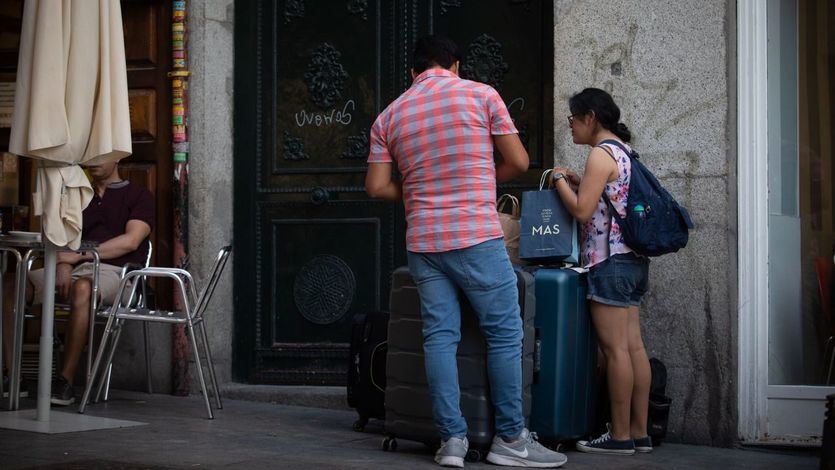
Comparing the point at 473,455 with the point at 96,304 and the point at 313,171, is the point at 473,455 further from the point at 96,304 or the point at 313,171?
the point at 313,171

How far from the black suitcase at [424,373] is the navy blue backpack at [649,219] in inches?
22.1

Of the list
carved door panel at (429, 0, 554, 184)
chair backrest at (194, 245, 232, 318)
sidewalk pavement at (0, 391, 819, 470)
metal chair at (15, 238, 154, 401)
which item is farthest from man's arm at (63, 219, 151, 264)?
carved door panel at (429, 0, 554, 184)

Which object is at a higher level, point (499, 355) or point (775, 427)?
point (499, 355)

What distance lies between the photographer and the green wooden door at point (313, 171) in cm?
800

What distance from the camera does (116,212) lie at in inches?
313

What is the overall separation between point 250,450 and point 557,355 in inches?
59.7

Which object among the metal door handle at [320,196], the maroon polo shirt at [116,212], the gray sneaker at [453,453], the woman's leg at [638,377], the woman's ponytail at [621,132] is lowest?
the gray sneaker at [453,453]

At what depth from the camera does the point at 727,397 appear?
656cm

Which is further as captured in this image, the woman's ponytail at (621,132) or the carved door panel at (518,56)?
the carved door panel at (518,56)

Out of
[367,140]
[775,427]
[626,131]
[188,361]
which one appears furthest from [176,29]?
[775,427]

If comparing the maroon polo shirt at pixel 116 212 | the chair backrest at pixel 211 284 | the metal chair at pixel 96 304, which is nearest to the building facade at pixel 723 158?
the chair backrest at pixel 211 284

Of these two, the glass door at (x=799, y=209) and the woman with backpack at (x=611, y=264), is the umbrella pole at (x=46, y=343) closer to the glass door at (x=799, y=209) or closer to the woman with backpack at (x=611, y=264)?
the woman with backpack at (x=611, y=264)

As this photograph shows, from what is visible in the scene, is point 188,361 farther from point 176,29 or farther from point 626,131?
point 626,131

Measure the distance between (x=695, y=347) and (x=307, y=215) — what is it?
2760mm
